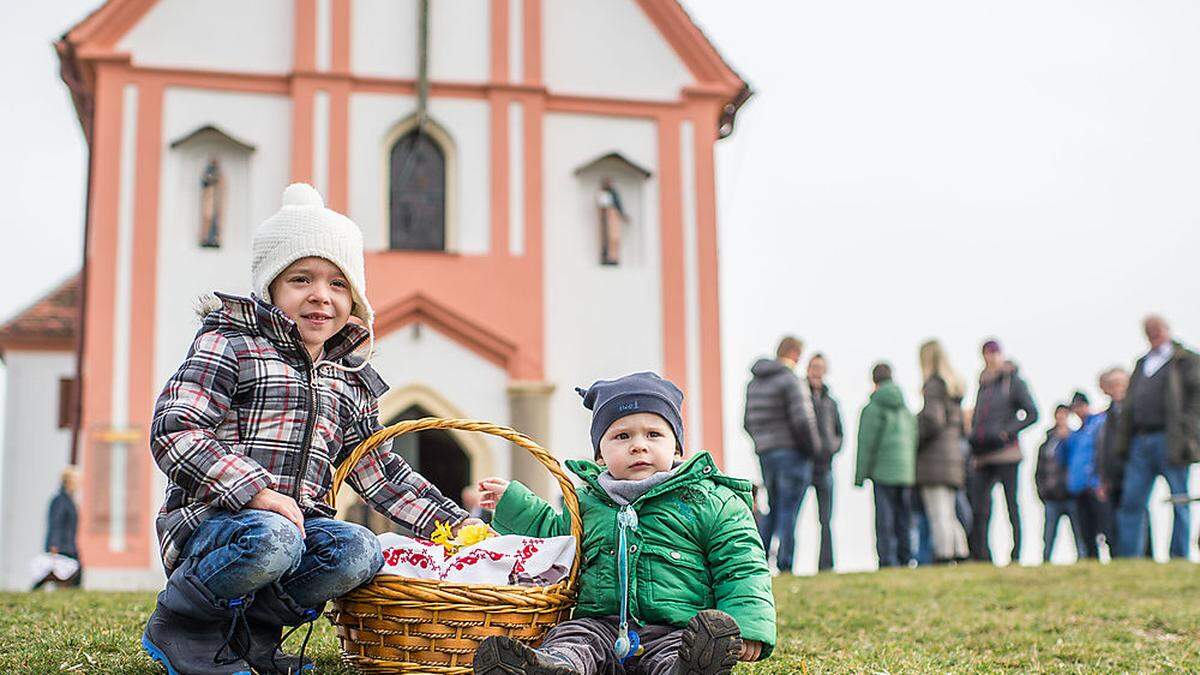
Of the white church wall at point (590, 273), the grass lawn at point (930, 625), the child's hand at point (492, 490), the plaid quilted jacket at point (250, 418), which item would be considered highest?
the white church wall at point (590, 273)

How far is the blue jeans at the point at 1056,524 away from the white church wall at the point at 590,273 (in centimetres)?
509

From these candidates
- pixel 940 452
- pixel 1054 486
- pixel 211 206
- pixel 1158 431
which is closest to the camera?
pixel 1158 431

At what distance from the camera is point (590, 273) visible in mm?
17453

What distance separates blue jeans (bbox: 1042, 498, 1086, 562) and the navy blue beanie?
33.2 ft

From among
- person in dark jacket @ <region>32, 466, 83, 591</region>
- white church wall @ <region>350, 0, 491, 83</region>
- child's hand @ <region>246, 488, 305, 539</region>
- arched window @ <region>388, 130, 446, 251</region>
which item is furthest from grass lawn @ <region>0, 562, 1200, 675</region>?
white church wall @ <region>350, 0, 491, 83</region>

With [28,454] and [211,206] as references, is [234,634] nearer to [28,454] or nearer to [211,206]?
[211,206]

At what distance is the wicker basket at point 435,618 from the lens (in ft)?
13.8

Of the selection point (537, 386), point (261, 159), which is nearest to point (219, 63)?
point (261, 159)

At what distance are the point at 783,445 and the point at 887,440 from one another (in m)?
0.93

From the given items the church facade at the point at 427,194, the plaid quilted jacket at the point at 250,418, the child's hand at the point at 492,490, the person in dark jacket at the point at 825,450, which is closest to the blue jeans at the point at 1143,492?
the person in dark jacket at the point at 825,450

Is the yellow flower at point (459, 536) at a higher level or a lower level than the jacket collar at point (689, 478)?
lower

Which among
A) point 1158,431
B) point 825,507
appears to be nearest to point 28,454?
point 825,507

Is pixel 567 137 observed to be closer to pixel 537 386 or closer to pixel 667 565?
pixel 537 386

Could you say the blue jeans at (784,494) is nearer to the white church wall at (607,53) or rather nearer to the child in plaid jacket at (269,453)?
the child in plaid jacket at (269,453)
